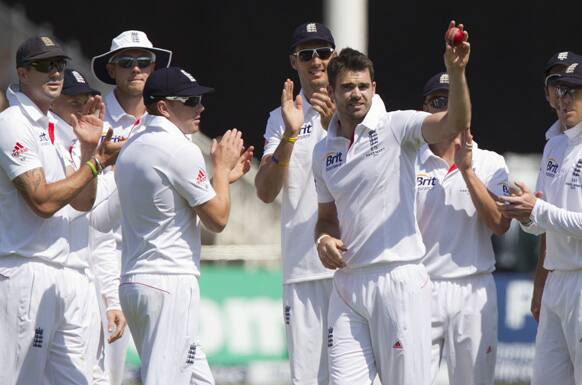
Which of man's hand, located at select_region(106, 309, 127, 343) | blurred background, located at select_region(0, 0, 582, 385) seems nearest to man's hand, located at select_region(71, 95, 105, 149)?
man's hand, located at select_region(106, 309, 127, 343)

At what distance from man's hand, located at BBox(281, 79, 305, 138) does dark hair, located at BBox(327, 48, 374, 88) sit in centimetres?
63

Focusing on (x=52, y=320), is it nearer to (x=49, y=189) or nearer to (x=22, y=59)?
(x=49, y=189)

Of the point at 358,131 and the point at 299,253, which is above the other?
the point at 358,131

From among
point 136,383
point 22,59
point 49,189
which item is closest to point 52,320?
point 49,189

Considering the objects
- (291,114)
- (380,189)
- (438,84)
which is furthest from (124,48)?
(380,189)

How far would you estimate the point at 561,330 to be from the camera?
7.38 m

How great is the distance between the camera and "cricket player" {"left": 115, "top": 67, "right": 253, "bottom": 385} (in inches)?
267

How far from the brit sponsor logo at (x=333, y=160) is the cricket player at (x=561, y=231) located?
956mm

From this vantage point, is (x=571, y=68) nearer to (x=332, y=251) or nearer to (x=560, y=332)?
(x=560, y=332)

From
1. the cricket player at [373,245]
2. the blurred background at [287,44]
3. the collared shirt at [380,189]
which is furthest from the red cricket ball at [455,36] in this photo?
the blurred background at [287,44]

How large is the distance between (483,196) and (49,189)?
2324 millimetres

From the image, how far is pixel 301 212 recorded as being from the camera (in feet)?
25.5

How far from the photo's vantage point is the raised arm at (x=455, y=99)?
20.0 feet

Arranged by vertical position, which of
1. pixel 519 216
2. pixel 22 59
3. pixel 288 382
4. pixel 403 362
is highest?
pixel 22 59
